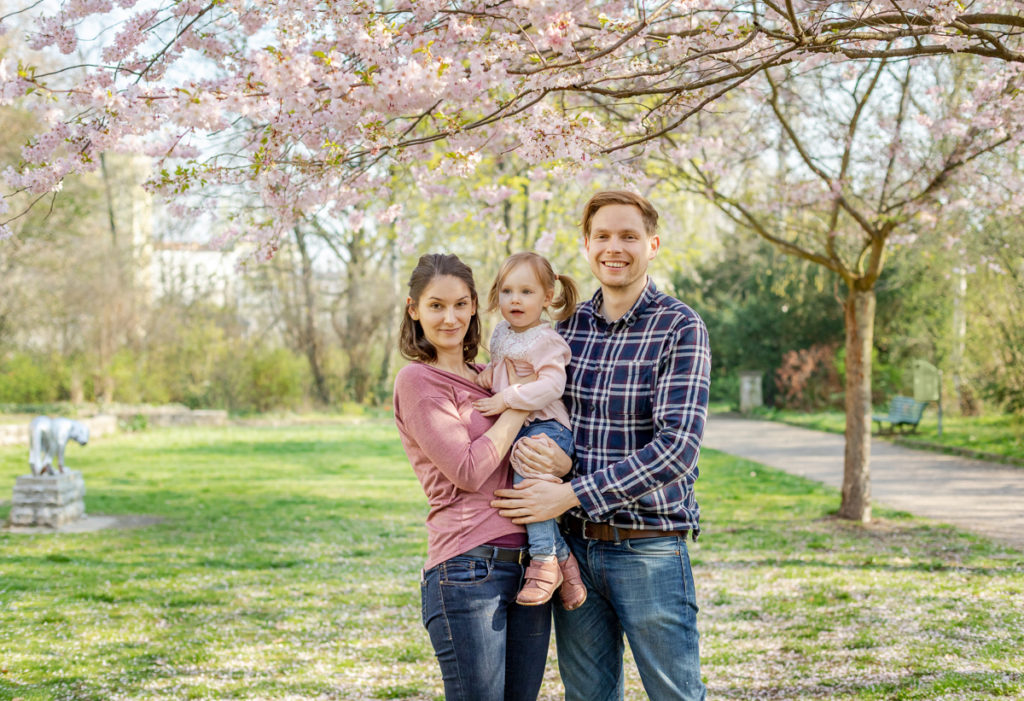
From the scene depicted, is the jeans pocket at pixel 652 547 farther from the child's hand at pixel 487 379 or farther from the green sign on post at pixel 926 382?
the green sign on post at pixel 926 382

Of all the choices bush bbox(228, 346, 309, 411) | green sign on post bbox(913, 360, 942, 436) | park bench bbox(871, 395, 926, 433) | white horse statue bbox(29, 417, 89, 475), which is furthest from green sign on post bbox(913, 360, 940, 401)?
bush bbox(228, 346, 309, 411)

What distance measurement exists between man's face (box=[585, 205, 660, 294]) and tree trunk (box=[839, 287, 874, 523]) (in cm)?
629

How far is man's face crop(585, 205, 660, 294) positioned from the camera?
249 centimetres

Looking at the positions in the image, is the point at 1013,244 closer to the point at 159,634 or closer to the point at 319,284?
the point at 159,634

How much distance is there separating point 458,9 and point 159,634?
394 cm

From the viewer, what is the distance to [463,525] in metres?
2.35

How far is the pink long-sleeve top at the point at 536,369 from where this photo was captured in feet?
7.92

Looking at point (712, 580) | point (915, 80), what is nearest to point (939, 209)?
point (915, 80)

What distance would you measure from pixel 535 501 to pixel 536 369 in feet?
1.23

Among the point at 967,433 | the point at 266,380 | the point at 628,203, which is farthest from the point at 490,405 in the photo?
the point at 266,380

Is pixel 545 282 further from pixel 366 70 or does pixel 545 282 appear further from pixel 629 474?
pixel 366 70

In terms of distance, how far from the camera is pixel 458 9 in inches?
133

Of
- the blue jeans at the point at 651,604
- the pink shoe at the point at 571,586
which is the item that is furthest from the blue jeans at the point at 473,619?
the blue jeans at the point at 651,604

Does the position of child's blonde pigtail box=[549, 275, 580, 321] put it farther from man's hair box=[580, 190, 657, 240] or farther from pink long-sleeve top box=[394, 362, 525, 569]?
pink long-sleeve top box=[394, 362, 525, 569]
